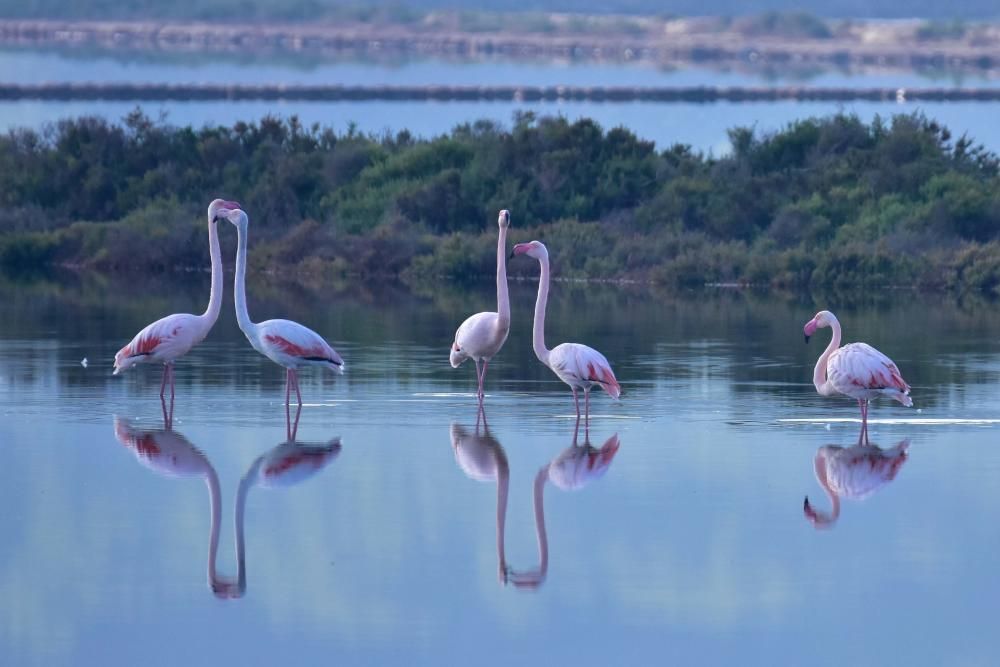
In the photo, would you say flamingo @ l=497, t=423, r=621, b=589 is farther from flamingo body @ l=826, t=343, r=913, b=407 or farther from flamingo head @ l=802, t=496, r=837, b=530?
flamingo body @ l=826, t=343, r=913, b=407

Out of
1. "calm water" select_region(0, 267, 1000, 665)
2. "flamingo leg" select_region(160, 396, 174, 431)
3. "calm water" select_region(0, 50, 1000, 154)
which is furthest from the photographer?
"calm water" select_region(0, 50, 1000, 154)

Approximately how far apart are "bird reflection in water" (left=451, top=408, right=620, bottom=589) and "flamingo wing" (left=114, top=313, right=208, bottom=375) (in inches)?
88.6

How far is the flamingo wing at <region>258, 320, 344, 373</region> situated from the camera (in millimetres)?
15422

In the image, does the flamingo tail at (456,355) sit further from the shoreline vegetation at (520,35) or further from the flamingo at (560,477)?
the shoreline vegetation at (520,35)

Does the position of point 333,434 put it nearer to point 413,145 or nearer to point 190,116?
point 413,145

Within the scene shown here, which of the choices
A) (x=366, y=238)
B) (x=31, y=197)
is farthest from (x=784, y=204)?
(x=31, y=197)

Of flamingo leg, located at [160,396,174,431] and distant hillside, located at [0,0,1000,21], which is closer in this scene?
flamingo leg, located at [160,396,174,431]

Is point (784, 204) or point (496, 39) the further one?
point (496, 39)

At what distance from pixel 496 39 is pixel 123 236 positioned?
411ft

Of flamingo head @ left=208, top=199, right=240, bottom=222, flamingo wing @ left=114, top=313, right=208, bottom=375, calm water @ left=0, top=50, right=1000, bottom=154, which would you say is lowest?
flamingo wing @ left=114, top=313, right=208, bottom=375

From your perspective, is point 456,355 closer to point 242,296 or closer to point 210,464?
point 242,296

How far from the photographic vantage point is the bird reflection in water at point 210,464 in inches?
469

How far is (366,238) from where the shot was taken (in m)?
33.3

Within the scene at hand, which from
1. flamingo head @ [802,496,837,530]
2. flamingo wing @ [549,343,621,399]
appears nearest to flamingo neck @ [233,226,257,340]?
flamingo wing @ [549,343,621,399]
